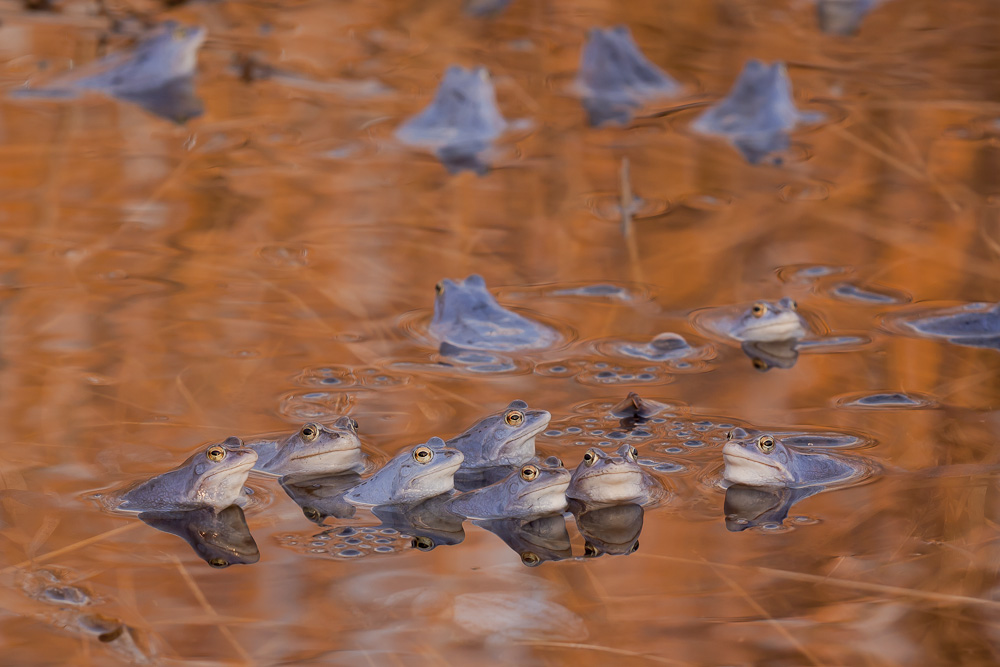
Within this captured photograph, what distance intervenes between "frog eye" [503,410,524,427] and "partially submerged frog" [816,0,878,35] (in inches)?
163

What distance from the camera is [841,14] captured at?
6102 mm

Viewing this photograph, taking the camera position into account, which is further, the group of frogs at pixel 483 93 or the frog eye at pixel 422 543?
the group of frogs at pixel 483 93

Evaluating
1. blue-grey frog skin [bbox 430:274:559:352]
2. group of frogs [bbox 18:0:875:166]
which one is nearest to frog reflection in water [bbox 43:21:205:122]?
group of frogs [bbox 18:0:875:166]

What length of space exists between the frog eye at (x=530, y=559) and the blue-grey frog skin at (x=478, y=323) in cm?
88

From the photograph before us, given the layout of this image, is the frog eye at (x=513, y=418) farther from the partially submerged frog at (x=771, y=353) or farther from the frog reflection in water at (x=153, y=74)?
the frog reflection in water at (x=153, y=74)

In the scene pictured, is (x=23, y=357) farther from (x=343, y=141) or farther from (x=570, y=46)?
(x=570, y=46)

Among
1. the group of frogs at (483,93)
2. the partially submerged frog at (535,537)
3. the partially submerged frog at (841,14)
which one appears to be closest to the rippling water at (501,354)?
the partially submerged frog at (535,537)

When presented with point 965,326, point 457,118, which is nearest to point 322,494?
point 965,326

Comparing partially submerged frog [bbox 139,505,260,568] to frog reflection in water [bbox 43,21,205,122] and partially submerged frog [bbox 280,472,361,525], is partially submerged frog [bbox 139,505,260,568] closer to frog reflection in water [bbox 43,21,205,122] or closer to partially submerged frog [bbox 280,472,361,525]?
partially submerged frog [bbox 280,472,361,525]

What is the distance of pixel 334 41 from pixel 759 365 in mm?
3511

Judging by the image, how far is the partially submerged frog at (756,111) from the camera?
469 cm

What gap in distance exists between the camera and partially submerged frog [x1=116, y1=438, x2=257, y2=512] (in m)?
2.33

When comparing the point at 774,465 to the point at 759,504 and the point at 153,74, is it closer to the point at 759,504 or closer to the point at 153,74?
the point at 759,504

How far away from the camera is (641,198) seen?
405 cm
